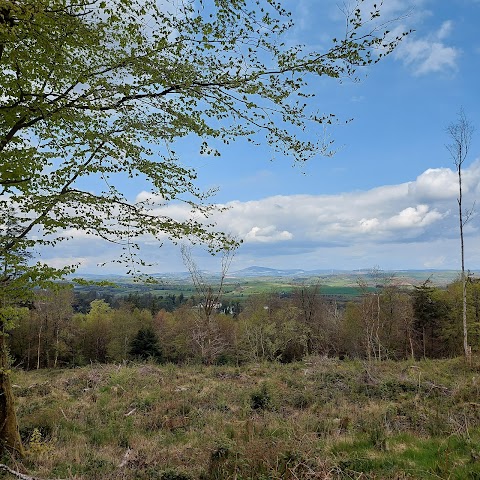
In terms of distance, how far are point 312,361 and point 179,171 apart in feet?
49.5

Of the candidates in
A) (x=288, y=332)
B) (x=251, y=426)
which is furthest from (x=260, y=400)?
(x=288, y=332)

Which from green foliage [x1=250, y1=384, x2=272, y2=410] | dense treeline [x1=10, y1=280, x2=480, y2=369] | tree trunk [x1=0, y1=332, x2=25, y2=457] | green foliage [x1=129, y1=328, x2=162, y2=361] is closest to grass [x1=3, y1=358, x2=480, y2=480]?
green foliage [x1=250, y1=384, x2=272, y2=410]

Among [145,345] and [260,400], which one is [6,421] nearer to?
[260,400]

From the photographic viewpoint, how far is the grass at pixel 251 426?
5.24 m

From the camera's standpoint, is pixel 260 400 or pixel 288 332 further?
pixel 288 332

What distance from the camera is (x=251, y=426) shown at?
7.08 metres

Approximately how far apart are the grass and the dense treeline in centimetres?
1990

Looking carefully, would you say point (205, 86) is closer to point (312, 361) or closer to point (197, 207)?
point (197, 207)

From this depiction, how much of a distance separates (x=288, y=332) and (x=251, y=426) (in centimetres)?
3009

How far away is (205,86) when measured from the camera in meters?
4.68

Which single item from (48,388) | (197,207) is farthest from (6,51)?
(48,388)

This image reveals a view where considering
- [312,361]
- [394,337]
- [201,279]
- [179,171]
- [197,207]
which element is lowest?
[394,337]

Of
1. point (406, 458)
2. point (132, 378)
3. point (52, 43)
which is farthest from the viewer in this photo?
point (132, 378)

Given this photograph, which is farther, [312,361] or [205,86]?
[312,361]
